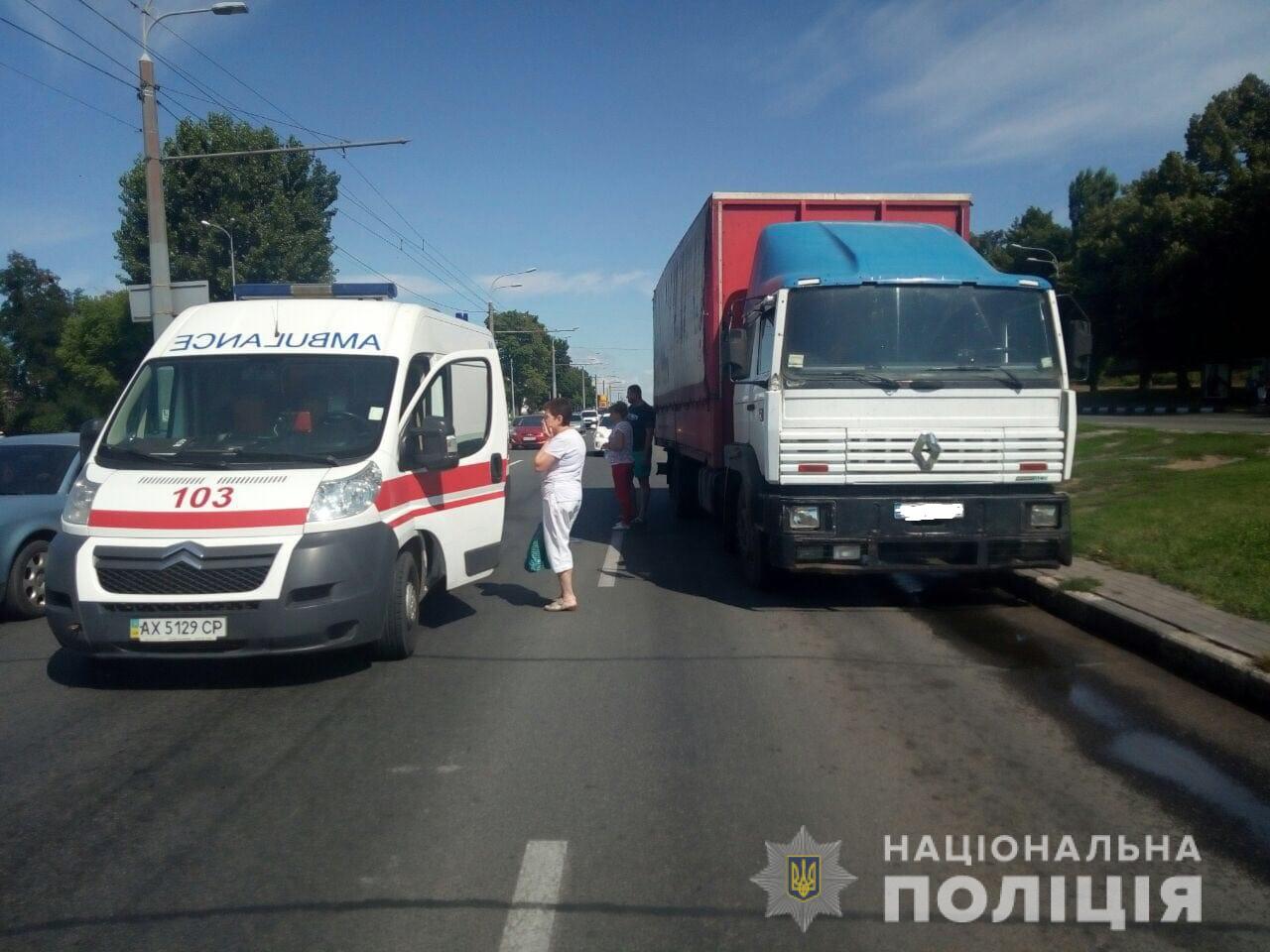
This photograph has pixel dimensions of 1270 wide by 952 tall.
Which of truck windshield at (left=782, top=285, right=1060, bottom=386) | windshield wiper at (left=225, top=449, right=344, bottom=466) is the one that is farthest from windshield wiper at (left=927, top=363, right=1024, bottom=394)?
windshield wiper at (left=225, top=449, right=344, bottom=466)

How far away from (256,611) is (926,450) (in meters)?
5.07

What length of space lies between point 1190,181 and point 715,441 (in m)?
48.9

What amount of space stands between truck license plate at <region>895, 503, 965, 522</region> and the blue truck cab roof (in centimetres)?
181

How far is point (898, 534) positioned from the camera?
8.43 m

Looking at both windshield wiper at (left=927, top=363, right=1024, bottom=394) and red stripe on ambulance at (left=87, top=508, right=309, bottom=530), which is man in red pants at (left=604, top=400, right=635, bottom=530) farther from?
red stripe on ambulance at (left=87, top=508, right=309, bottom=530)

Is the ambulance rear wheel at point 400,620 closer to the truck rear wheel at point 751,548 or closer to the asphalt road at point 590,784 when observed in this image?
the asphalt road at point 590,784

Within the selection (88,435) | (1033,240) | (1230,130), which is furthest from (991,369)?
(1033,240)

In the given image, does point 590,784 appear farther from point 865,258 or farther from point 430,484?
point 865,258

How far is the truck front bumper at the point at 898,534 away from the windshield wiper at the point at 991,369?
2.85 ft

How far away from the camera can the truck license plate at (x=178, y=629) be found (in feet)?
19.9

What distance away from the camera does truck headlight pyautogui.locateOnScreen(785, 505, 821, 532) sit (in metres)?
8.42

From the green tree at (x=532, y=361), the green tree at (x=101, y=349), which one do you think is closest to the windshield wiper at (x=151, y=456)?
the green tree at (x=101, y=349)

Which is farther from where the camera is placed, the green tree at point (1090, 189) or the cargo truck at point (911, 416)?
the green tree at point (1090, 189)

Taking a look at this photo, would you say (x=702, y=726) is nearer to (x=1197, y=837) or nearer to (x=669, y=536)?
(x=1197, y=837)
